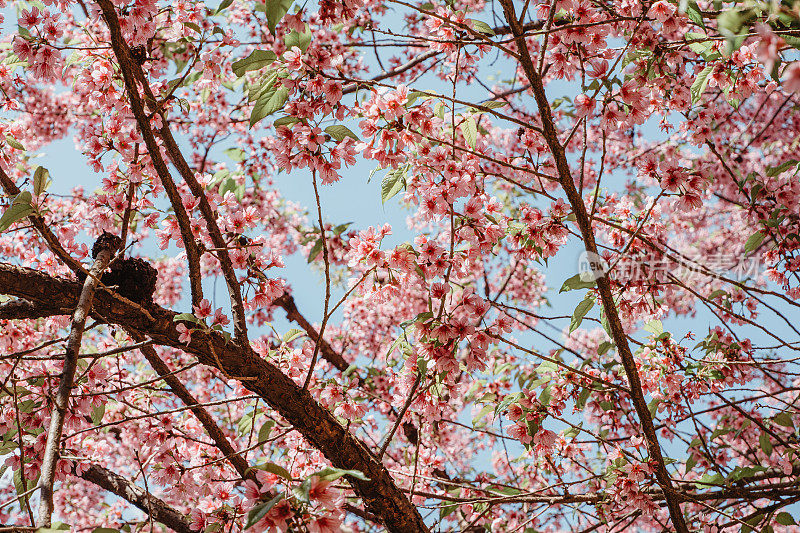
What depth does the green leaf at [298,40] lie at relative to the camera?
161 cm

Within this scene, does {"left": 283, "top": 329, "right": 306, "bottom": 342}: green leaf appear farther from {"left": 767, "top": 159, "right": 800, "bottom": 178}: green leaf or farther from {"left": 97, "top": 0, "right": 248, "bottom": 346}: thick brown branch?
{"left": 767, "top": 159, "right": 800, "bottom": 178}: green leaf

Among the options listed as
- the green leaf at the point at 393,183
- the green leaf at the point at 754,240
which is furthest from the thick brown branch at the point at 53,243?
the green leaf at the point at 754,240

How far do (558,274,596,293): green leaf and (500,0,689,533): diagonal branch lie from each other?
4 centimetres

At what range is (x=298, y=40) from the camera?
64.1 inches

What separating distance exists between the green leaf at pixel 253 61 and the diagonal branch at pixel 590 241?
Result: 877 millimetres

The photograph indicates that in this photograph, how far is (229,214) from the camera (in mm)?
2199

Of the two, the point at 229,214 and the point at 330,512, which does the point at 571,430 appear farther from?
the point at 229,214

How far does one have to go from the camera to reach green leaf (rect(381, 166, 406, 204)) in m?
2.09

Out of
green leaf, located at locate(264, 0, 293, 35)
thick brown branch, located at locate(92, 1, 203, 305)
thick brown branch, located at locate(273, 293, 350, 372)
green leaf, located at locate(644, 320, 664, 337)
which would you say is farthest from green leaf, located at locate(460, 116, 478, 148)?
thick brown branch, located at locate(273, 293, 350, 372)

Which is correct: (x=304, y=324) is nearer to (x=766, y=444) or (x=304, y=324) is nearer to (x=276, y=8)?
(x=766, y=444)

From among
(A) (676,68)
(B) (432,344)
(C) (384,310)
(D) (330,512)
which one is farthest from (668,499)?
(C) (384,310)

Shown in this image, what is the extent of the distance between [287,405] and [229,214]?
778mm

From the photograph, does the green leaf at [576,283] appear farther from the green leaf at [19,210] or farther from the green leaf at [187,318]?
the green leaf at [19,210]

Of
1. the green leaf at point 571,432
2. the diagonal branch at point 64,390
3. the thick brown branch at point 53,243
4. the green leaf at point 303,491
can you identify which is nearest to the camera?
the green leaf at point 303,491
